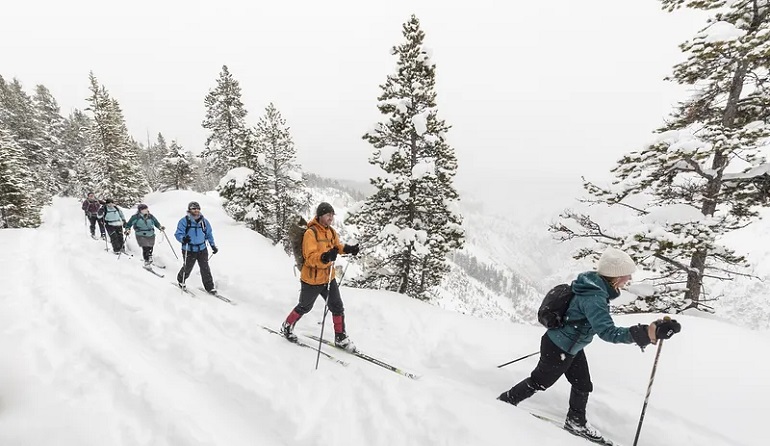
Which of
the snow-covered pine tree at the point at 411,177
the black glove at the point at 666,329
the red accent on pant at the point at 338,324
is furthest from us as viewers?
the snow-covered pine tree at the point at 411,177

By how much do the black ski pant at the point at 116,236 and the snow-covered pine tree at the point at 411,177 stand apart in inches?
339

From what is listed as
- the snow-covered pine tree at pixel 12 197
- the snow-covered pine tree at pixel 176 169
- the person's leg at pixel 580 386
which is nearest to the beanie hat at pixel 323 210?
the person's leg at pixel 580 386

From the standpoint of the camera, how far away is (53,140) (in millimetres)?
40938

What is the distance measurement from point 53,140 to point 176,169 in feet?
45.1

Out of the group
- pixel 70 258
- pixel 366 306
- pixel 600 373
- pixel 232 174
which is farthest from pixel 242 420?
pixel 232 174

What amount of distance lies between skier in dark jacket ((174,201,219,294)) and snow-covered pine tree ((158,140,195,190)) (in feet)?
128

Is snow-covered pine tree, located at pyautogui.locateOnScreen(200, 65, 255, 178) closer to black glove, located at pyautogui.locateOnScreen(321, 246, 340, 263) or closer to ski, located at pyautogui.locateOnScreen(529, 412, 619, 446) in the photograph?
black glove, located at pyautogui.locateOnScreen(321, 246, 340, 263)

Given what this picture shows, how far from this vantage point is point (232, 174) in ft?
72.8

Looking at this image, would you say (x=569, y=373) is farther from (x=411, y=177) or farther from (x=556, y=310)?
(x=411, y=177)

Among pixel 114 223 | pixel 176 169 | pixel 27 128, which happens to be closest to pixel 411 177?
pixel 114 223

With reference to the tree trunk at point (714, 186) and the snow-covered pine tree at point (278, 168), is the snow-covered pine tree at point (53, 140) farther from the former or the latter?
the tree trunk at point (714, 186)

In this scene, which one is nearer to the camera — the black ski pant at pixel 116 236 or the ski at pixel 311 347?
the ski at pixel 311 347

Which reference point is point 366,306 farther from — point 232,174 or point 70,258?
point 232,174

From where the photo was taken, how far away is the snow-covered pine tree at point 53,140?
41094 mm
